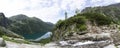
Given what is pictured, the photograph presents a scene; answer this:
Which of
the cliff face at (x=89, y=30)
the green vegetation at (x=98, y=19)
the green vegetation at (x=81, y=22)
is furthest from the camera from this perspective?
the green vegetation at (x=98, y=19)

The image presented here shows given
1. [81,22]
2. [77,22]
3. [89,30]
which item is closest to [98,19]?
[81,22]

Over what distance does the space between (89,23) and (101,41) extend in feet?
35.2

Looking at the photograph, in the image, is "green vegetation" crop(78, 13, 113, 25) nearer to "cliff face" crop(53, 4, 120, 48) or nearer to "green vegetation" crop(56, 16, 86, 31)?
"cliff face" crop(53, 4, 120, 48)

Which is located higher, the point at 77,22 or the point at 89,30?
the point at 77,22

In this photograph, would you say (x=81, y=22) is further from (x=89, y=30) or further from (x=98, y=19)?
(x=89, y=30)

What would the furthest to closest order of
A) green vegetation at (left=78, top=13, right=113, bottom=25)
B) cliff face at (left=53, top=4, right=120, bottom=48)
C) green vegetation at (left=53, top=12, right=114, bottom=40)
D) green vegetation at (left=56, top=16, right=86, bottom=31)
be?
green vegetation at (left=78, top=13, right=113, bottom=25), green vegetation at (left=56, top=16, right=86, bottom=31), green vegetation at (left=53, top=12, right=114, bottom=40), cliff face at (left=53, top=4, right=120, bottom=48)

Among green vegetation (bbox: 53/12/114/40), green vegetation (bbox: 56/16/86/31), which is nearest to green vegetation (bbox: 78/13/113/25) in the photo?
green vegetation (bbox: 53/12/114/40)

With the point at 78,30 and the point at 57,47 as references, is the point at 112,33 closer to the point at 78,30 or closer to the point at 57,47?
the point at 78,30

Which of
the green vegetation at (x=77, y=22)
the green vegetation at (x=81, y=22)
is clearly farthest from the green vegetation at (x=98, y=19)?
the green vegetation at (x=77, y=22)

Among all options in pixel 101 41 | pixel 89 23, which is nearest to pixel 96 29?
pixel 89 23

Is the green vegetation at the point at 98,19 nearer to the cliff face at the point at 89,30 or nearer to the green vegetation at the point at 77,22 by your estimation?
the cliff face at the point at 89,30

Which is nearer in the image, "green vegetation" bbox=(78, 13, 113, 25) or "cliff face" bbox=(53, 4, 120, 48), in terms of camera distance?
"cliff face" bbox=(53, 4, 120, 48)

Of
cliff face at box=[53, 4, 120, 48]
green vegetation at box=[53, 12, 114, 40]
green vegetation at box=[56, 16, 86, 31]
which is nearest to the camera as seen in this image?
cliff face at box=[53, 4, 120, 48]

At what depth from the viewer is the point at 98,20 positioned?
205 ft
